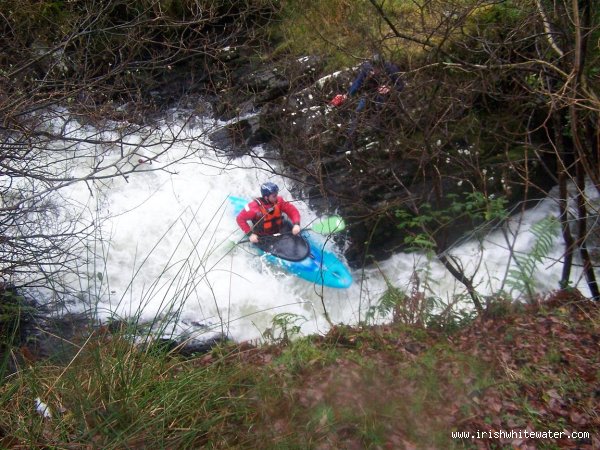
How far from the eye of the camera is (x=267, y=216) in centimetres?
616

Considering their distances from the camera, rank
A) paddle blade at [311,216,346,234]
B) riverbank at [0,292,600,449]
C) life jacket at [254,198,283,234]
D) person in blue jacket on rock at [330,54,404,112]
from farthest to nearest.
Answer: paddle blade at [311,216,346,234] → life jacket at [254,198,283,234] → person in blue jacket on rock at [330,54,404,112] → riverbank at [0,292,600,449]

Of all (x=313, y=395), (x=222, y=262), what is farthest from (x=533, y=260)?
(x=222, y=262)

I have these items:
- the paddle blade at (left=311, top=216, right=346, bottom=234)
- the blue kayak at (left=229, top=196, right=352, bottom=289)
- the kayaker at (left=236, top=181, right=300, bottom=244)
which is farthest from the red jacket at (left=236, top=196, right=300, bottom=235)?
the paddle blade at (left=311, top=216, right=346, bottom=234)

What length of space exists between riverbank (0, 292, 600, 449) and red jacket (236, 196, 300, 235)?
273cm

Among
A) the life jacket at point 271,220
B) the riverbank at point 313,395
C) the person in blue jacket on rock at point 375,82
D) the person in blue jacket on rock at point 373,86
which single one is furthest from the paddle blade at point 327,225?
the riverbank at point 313,395

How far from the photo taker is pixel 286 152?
243 inches

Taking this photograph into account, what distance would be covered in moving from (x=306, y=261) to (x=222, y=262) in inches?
40.6

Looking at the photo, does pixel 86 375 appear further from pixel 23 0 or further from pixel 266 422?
pixel 23 0

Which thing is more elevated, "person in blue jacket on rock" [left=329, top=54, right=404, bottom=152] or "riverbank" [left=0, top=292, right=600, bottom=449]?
"person in blue jacket on rock" [left=329, top=54, right=404, bottom=152]

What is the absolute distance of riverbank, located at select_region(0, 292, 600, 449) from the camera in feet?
6.21

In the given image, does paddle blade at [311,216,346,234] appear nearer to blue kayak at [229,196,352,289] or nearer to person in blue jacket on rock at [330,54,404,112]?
blue kayak at [229,196,352,289]

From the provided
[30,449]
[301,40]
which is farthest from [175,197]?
[30,449]

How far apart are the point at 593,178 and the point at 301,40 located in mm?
5058

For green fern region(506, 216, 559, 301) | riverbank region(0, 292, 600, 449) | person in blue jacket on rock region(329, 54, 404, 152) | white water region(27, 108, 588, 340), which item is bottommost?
riverbank region(0, 292, 600, 449)
